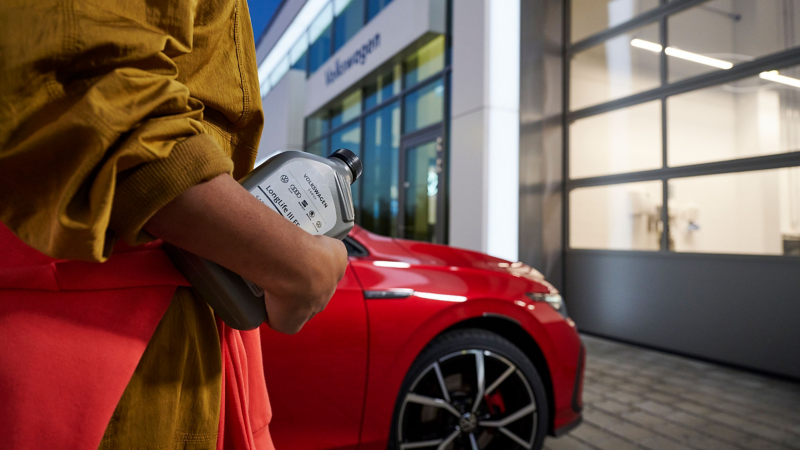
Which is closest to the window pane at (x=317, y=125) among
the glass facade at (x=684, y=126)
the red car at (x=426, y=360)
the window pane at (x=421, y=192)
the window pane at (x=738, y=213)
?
the window pane at (x=421, y=192)

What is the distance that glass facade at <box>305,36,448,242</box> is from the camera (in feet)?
25.5

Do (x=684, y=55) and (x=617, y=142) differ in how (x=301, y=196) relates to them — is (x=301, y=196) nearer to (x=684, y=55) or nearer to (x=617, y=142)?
(x=684, y=55)

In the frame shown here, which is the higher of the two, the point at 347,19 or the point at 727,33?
the point at 347,19

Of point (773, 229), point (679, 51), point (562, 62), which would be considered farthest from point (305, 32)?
point (773, 229)

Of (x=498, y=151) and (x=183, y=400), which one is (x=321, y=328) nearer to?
(x=183, y=400)

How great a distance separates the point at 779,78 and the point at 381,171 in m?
6.58

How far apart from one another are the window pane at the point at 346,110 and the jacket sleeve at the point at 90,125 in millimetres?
10384

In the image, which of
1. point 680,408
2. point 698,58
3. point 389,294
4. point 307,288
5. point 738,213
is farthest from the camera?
point 698,58

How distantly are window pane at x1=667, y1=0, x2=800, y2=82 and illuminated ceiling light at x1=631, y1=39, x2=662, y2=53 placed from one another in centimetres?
14

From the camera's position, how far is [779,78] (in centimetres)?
445

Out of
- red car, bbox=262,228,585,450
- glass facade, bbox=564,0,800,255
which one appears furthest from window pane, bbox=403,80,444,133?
red car, bbox=262,228,585,450

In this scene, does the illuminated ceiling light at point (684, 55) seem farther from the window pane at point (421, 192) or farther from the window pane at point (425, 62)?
the window pane at point (421, 192)

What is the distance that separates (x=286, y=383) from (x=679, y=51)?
5301mm

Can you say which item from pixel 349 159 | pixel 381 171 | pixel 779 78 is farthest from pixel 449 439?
pixel 381 171
